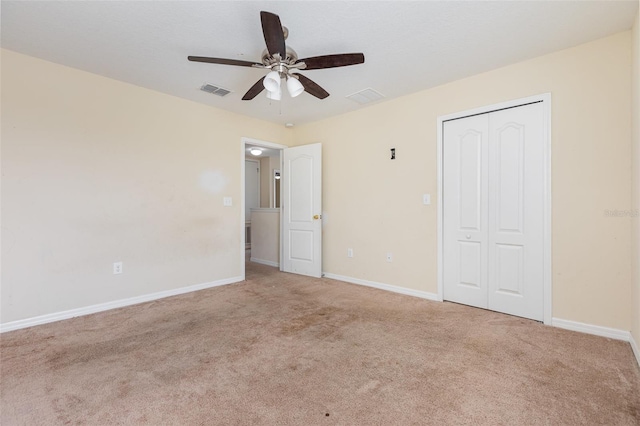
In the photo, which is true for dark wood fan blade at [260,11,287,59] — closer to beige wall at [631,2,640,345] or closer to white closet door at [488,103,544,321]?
white closet door at [488,103,544,321]

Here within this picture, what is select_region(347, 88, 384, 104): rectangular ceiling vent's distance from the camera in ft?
11.1

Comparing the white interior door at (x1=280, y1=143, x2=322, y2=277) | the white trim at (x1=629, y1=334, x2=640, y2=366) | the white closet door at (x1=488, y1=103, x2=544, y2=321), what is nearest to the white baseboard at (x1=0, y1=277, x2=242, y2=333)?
the white interior door at (x1=280, y1=143, x2=322, y2=277)

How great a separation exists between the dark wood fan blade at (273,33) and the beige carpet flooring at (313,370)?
2118 mm

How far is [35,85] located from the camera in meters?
2.63

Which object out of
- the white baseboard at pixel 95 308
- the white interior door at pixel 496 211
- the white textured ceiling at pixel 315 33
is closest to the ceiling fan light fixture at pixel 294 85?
the white textured ceiling at pixel 315 33

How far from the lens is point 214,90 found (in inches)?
132

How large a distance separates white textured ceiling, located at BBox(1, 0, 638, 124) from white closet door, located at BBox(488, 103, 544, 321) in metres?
0.63

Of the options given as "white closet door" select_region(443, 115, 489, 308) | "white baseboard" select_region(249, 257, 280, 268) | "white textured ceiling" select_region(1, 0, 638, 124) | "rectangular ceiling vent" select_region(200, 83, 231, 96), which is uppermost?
"rectangular ceiling vent" select_region(200, 83, 231, 96)

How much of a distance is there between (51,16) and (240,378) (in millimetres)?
2860

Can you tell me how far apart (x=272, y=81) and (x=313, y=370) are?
6.75ft

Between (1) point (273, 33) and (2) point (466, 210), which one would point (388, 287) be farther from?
(1) point (273, 33)

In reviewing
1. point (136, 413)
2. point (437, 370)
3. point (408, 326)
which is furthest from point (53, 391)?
point (408, 326)

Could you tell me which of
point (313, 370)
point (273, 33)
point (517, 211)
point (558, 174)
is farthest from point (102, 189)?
point (558, 174)

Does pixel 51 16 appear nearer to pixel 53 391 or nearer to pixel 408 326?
pixel 53 391
